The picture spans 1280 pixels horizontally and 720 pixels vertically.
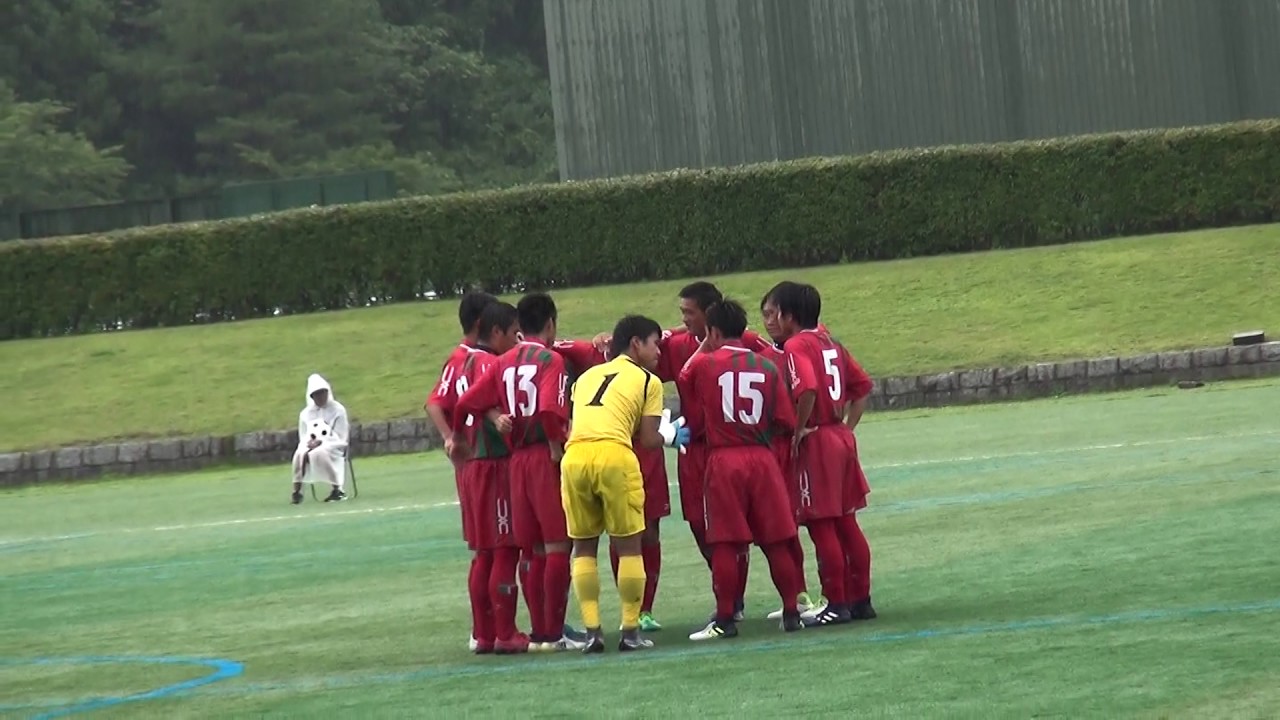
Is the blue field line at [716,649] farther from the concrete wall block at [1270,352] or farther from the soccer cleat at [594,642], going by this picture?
the concrete wall block at [1270,352]

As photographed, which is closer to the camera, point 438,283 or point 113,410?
point 113,410

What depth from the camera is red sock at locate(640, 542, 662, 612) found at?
10773mm

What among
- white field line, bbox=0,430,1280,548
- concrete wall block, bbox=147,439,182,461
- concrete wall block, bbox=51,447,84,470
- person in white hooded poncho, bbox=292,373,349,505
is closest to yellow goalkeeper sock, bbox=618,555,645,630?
white field line, bbox=0,430,1280,548

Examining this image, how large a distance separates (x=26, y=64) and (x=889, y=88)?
3250 cm

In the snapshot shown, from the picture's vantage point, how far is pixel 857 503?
10.4 metres

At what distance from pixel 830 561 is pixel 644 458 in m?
1.11

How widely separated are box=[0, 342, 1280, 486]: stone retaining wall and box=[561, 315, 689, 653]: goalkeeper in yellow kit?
657 inches

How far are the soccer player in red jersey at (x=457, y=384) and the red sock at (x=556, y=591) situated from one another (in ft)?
1.46

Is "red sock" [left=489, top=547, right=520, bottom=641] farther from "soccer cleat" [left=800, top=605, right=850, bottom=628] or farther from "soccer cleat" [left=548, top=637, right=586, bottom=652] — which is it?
"soccer cleat" [left=800, top=605, right=850, bottom=628]

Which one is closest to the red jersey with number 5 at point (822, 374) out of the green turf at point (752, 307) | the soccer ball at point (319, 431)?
the soccer ball at point (319, 431)

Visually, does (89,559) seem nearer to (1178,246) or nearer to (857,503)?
(857,503)

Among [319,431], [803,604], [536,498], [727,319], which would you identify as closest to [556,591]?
[536,498]

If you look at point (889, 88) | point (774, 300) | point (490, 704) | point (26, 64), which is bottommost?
point (490, 704)

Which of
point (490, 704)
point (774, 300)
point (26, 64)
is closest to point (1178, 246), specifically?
point (774, 300)
